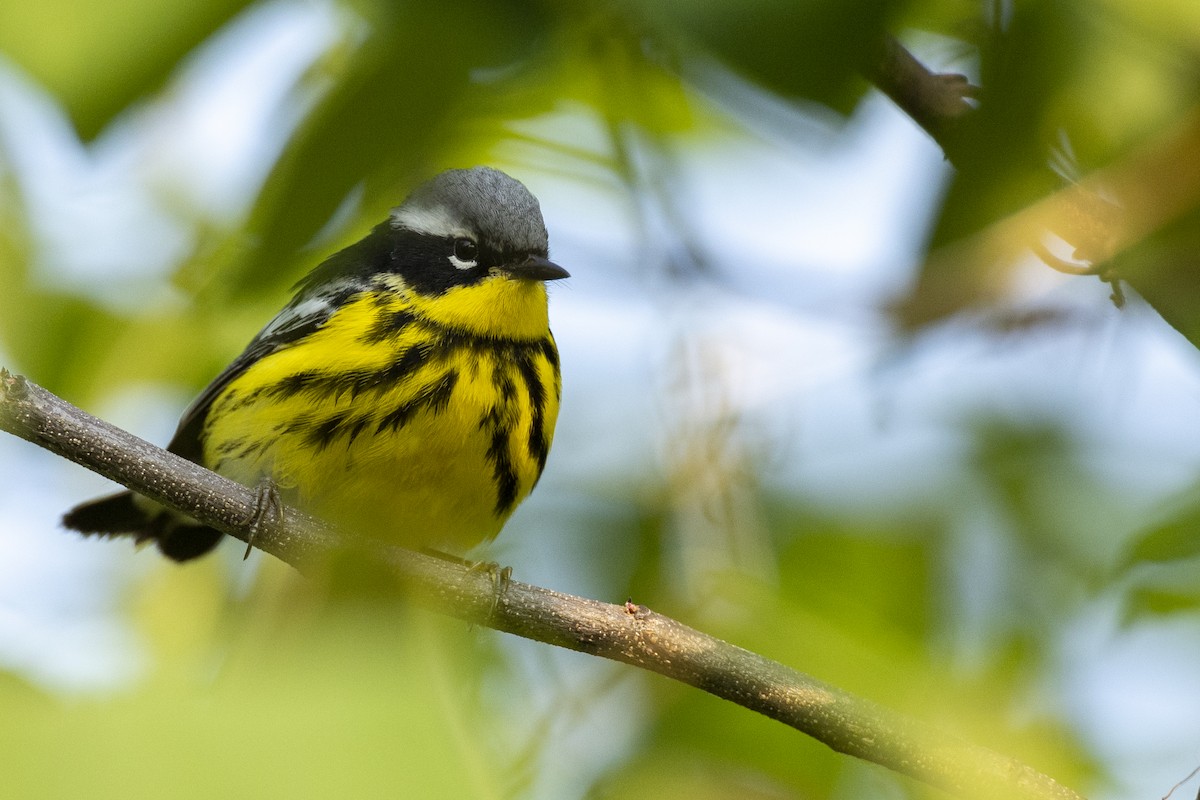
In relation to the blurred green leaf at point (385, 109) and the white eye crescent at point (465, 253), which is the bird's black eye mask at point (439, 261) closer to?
the white eye crescent at point (465, 253)

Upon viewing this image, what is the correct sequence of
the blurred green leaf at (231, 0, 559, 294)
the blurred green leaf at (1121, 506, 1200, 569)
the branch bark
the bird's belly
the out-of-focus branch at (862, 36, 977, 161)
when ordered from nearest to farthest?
the blurred green leaf at (231, 0, 559, 294) → the blurred green leaf at (1121, 506, 1200, 569) → the out-of-focus branch at (862, 36, 977, 161) → the branch bark → the bird's belly

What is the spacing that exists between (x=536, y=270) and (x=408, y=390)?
0.67 metres

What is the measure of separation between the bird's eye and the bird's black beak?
168 millimetres

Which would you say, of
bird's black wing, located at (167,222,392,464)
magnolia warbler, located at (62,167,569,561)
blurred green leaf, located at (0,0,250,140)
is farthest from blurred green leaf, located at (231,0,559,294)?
bird's black wing, located at (167,222,392,464)

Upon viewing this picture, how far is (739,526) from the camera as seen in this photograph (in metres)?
2.71

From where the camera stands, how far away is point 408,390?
3.83m

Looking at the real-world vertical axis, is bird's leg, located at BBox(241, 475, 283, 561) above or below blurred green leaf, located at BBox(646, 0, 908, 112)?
below

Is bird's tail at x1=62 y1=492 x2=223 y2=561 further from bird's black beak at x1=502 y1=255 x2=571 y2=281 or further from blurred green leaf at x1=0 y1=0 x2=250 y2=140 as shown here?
blurred green leaf at x1=0 y1=0 x2=250 y2=140

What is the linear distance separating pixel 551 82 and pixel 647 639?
1.23 metres

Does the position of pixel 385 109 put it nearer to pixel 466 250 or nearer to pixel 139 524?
pixel 466 250

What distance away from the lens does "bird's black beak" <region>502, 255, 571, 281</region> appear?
4.10 metres

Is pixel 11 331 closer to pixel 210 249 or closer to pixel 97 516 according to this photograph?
pixel 210 249

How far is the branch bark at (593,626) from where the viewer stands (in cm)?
206

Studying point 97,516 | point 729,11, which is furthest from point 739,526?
point 97,516
